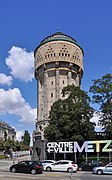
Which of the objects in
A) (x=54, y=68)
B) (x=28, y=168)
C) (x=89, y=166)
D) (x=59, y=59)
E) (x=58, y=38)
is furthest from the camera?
(x=58, y=38)

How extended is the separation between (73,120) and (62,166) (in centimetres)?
1365

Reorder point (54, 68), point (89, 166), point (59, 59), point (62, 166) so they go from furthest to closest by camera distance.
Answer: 1. point (54, 68)
2. point (59, 59)
3. point (89, 166)
4. point (62, 166)

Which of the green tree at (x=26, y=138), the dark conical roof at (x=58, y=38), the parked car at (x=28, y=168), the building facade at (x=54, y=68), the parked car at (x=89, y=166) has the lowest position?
the parked car at (x=89, y=166)

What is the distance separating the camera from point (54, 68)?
74250 mm

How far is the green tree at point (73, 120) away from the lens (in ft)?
157

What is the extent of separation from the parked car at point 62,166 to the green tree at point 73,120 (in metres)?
11.5

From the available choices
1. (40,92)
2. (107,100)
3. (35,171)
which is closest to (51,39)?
(40,92)

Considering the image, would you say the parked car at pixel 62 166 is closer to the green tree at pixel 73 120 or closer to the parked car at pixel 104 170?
the parked car at pixel 104 170

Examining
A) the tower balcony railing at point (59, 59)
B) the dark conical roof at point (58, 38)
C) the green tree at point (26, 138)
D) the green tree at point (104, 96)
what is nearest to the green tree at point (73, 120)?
the green tree at point (104, 96)

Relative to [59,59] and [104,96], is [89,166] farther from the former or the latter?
[59,59]

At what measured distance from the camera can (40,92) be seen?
7644cm

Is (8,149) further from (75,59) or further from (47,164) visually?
(47,164)

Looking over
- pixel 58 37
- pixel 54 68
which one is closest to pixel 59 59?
pixel 54 68

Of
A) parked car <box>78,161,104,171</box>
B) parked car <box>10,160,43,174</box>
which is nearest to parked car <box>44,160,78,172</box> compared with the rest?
parked car <box>78,161,104,171</box>
